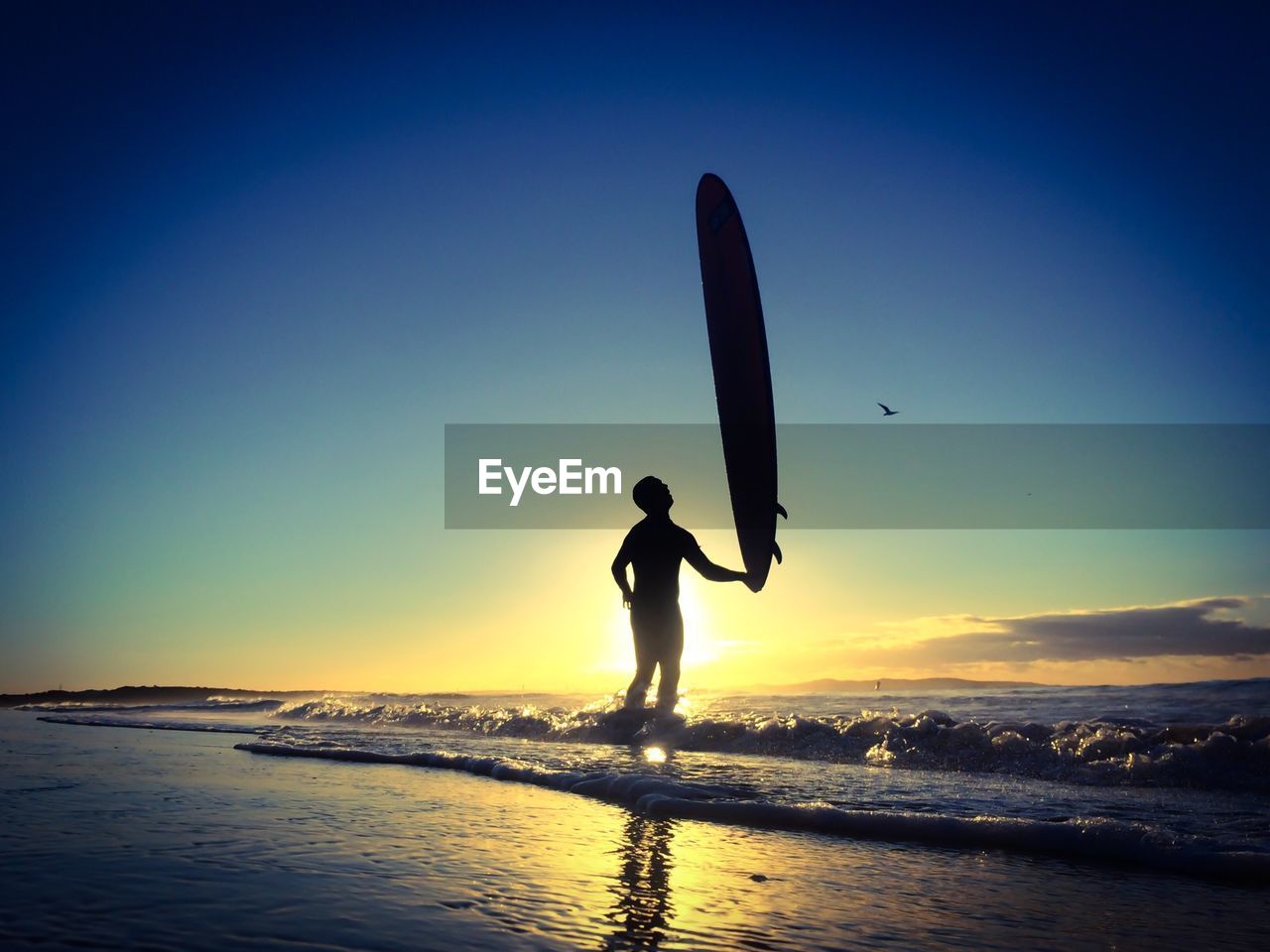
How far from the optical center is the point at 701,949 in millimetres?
1925

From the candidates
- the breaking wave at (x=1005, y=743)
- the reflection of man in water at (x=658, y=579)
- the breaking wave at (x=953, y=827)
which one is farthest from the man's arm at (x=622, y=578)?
the breaking wave at (x=953, y=827)

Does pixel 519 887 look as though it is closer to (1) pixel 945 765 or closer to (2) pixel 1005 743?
(1) pixel 945 765

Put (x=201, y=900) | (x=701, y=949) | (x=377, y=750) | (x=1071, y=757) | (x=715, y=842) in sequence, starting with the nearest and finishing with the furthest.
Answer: (x=701, y=949) → (x=201, y=900) → (x=715, y=842) → (x=1071, y=757) → (x=377, y=750)

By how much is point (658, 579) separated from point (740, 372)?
239cm

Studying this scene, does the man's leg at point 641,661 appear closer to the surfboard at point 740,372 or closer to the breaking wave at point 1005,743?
the breaking wave at point 1005,743

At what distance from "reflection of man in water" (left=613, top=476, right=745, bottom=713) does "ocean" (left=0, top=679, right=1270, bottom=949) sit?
4.30 feet

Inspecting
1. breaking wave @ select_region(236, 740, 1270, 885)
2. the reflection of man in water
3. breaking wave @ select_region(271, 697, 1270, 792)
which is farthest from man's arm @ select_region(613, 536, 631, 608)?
breaking wave @ select_region(236, 740, 1270, 885)

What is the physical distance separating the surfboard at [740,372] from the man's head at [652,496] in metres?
1.01

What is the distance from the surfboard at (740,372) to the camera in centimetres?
847

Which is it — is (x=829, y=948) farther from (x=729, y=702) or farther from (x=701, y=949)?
(x=729, y=702)

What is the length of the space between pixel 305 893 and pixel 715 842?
1648 millimetres

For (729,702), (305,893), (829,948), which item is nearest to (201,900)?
(305,893)

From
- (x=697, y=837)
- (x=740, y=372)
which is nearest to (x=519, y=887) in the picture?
(x=697, y=837)

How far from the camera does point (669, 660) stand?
859 cm
